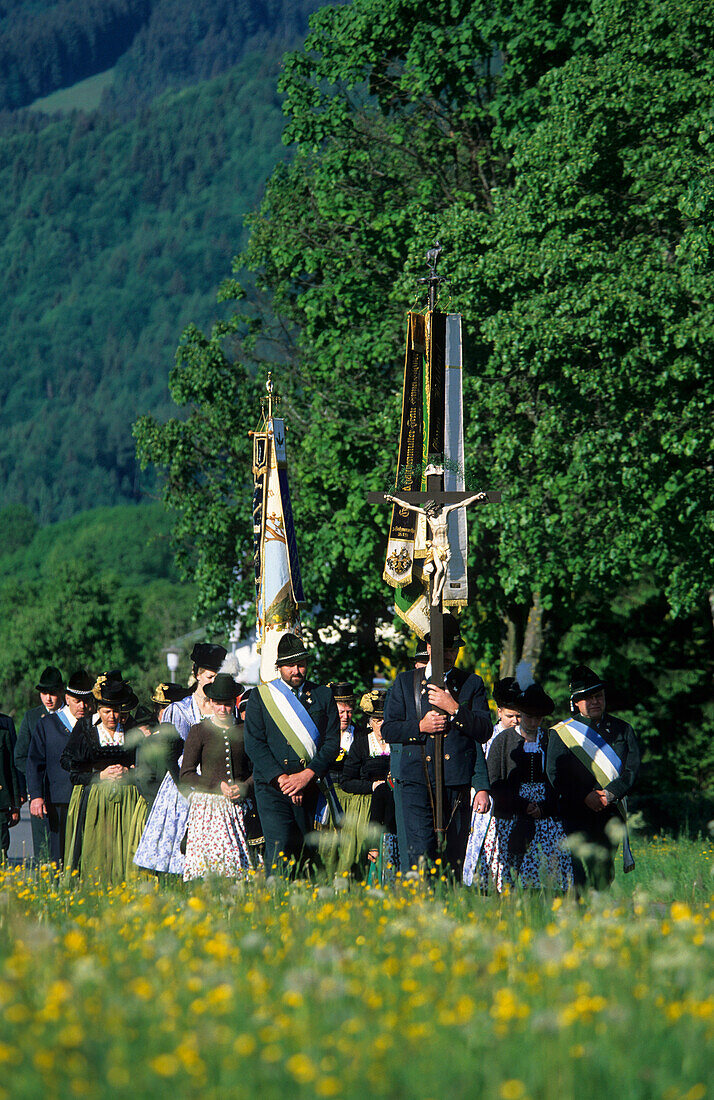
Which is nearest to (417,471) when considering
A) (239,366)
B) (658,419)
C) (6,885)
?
(6,885)

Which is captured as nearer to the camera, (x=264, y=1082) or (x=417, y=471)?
(x=264, y=1082)

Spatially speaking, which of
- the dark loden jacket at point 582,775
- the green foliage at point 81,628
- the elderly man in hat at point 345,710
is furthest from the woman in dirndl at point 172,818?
the green foliage at point 81,628

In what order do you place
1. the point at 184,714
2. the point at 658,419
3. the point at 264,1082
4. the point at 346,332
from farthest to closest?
the point at 346,332, the point at 658,419, the point at 184,714, the point at 264,1082

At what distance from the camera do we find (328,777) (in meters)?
9.77

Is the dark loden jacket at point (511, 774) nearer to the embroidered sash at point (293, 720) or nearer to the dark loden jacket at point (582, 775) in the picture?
the dark loden jacket at point (582, 775)

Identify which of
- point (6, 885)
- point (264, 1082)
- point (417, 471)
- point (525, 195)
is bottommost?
point (264, 1082)

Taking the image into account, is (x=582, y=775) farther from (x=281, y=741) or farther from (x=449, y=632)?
(x=281, y=741)

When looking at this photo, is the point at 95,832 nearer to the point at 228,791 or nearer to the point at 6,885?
the point at 228,791

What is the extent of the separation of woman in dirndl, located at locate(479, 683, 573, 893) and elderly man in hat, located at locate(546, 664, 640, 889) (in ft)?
0.34

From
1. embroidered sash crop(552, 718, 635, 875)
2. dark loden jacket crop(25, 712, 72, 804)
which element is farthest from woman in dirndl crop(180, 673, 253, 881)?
dark loden jacket crop(25, 712, 72, 804)

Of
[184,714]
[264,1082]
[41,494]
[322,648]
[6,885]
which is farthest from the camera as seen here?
[41,494]

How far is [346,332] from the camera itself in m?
19.7

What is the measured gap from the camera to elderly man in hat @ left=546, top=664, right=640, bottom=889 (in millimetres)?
9266

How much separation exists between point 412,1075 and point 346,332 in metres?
17.0
